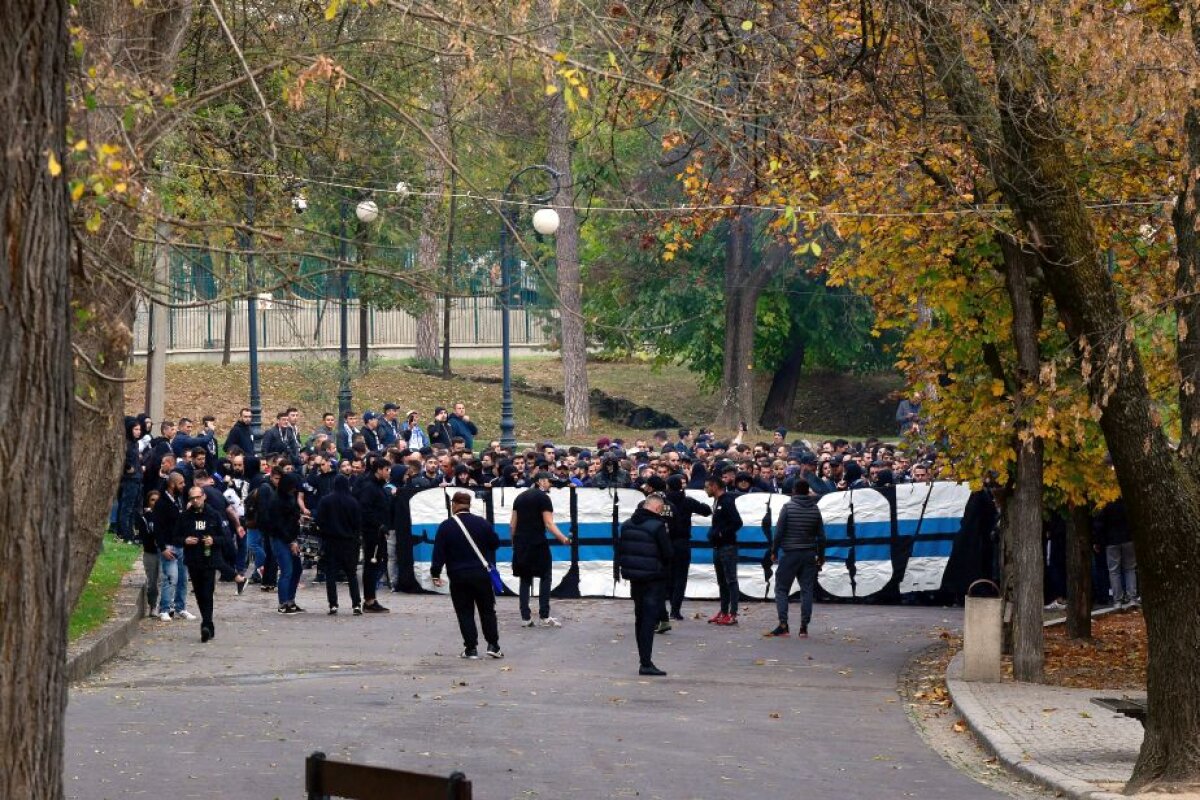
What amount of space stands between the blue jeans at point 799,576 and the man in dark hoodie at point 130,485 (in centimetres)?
1030

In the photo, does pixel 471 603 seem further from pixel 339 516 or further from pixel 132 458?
pixel 132 458

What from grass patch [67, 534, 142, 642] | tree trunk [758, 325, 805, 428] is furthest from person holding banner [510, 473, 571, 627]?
tree trunk [758, 325, 805, 428]

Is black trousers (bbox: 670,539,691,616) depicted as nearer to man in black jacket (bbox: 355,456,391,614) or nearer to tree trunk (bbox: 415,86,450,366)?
man in black jacket (bbox: 355,456,391,614)

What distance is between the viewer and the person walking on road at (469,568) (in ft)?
55.8

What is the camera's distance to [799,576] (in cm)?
1983

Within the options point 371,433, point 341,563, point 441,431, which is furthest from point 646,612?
point 441,431

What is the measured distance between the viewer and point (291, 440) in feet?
95.2

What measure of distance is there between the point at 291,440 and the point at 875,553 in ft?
35.3

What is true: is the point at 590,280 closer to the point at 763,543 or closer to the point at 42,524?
the point at 763,543

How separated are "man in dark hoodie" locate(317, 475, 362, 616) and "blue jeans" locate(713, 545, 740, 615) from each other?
438 cm

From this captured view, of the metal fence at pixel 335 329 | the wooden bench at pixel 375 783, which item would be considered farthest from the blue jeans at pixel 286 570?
the metal fence at pixel 335 329

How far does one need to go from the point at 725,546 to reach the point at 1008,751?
8534 mm

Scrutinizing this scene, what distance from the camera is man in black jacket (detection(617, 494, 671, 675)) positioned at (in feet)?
53.5

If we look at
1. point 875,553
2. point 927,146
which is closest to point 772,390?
point 875,553
